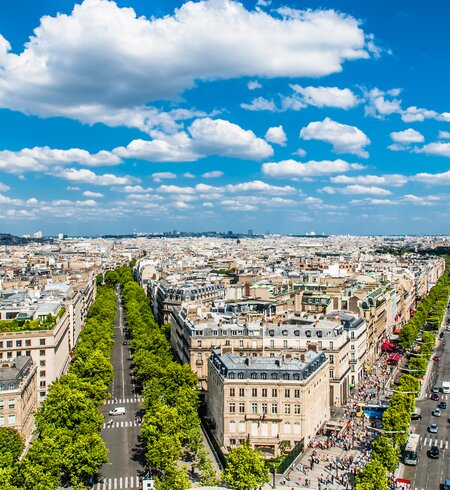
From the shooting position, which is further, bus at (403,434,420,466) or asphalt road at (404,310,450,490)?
Answer: bus at (403,434,420,466)

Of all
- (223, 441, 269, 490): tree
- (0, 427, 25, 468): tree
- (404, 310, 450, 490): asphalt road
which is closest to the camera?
(223, 441, 269, 490): tree

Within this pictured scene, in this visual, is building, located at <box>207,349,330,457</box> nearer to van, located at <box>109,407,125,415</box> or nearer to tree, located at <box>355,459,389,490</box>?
tree, located at <box>355,459,389,490</box>

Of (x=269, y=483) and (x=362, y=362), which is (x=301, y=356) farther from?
(x=362, y=362)

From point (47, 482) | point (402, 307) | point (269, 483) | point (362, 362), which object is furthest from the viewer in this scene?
point (402, 307)

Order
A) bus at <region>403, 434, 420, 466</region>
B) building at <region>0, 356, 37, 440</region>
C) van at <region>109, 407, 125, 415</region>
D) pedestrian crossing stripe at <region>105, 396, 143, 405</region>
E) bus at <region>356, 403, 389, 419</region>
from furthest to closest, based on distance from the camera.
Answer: pedestrian crossing stripe at <region>105, 396, 143, 405</region> < van at <region>109, 407, 125, 415</region> < bus at <region>356, 403, 389, 419</region> < building at <region>0, 356, 37, 440</region> < bus at <region>403, 434, 420, 466</region>

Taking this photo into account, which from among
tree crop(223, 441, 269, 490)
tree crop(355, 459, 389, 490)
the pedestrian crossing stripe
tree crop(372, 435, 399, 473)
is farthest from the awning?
tree crop(223, 441, 269, 490)

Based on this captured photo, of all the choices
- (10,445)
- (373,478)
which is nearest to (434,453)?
(373,478)

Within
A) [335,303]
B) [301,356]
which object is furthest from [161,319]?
[301,356]
